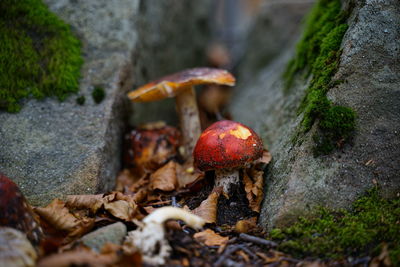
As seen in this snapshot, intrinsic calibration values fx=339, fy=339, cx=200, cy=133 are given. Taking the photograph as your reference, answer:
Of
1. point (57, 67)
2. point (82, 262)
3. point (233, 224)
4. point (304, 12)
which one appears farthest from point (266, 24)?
point (82, 262)

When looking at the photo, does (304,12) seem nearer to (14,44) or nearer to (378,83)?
(378,83)

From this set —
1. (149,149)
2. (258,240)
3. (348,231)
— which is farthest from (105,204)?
(348,231)

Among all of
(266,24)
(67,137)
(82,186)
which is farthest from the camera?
(266,24)

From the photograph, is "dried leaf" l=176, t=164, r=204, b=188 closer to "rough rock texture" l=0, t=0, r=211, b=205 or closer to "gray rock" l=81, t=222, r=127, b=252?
"rough rock texture" l=0, t=0, r=211, b=205

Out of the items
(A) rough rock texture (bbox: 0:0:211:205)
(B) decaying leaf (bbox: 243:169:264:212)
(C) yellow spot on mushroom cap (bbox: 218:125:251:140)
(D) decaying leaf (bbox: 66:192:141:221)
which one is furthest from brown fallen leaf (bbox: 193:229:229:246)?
(A) rough rock texture (bbox: 0:0:211:205)

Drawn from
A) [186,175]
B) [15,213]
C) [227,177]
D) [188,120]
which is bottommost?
[186,175]

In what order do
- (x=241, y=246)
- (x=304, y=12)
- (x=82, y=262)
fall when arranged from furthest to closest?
(x=304, y=12) < (x=241, y=246) < (x=82, y=262)

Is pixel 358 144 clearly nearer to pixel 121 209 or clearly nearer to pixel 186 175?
pixel 186 175

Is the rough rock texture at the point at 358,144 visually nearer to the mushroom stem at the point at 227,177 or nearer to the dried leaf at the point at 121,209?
the mushroom stem at the point at 227,177
